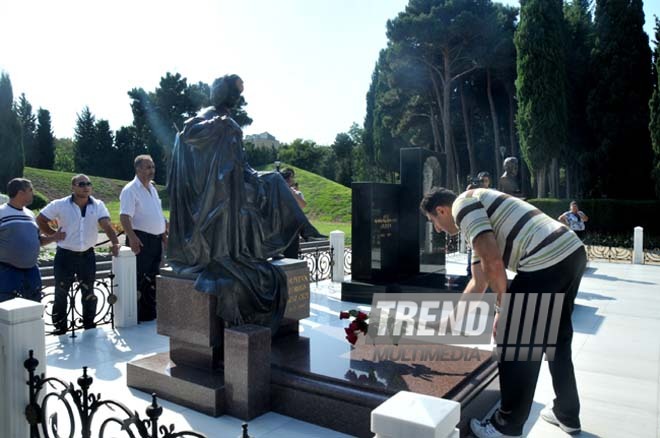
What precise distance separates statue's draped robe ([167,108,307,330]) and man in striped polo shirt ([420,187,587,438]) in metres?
1.77

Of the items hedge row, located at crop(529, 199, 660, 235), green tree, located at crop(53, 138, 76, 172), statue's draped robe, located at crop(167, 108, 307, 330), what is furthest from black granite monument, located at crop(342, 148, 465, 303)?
green tree, located at crop(53, 138, 76, 172)

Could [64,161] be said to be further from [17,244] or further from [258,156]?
[17,244]

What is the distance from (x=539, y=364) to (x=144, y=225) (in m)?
5.21

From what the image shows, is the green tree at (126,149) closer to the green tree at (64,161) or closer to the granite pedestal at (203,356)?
the green tree at (64,161)

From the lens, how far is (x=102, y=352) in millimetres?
5527

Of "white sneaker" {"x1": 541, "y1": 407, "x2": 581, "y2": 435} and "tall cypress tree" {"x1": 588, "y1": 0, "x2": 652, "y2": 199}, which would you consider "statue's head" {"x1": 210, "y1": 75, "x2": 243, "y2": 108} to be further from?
"tall cypress tree" {"x1": 588, "y1": 0, "x2": 652, "y2": 199}

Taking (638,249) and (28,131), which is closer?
(638,249)

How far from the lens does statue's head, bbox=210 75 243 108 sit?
476cm

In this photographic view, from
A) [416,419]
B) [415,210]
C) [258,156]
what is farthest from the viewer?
[258,156]

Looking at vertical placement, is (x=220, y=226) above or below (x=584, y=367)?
above

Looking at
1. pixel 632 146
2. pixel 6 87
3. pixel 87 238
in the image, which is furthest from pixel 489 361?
pixel 6 87

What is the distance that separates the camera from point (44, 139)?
1877 inches

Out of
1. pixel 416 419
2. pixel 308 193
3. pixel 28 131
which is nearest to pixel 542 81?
pixel 308 193

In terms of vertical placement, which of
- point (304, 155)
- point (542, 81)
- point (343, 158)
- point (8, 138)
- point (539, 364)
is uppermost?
point (304, 155)
